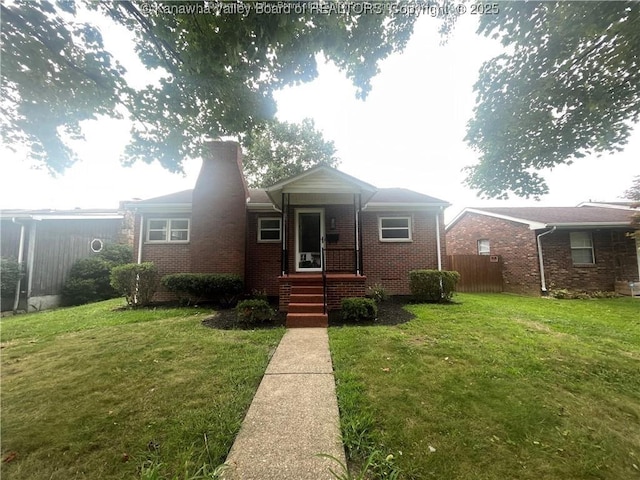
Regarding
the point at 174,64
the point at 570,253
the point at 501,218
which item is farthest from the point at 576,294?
the point at 174,64

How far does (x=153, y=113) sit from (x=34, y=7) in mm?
1827

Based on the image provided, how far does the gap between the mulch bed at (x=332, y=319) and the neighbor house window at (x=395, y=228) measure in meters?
3.43

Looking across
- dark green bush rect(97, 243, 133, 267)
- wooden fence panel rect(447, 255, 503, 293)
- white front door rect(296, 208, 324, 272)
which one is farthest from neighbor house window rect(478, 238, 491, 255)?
dark green bush rect(97, 243, 133, 267)

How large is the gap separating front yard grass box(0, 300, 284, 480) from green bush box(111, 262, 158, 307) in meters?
2.75

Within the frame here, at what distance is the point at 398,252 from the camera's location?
1041 cm

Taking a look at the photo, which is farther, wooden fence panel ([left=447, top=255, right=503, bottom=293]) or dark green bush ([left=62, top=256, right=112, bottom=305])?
wooden fence panel ([left=447, top=255, right=503, bottom=293])

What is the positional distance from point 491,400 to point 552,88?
490 centimetres

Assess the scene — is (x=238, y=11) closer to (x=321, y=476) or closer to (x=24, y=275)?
(x=321, y=476)

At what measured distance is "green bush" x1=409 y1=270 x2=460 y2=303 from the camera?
8625 millimetres

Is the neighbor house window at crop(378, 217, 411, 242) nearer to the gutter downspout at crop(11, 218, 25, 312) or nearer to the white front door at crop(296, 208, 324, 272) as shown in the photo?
the white front door at crop(296, 208, 324, 272)

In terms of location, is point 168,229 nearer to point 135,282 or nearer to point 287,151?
point 135,282

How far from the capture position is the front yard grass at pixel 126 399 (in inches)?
83.7

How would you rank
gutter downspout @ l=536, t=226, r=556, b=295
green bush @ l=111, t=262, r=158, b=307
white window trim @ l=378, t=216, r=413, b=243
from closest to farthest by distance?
green bush @ l=111, t=262, r=158, b=307 < white window trim @ l=378, t=216, r=413, b=243 < gutter downspout @ l=536, t=226, r=556, b=295

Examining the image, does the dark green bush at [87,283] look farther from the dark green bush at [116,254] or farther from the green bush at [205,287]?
the green bush at [205,287]
